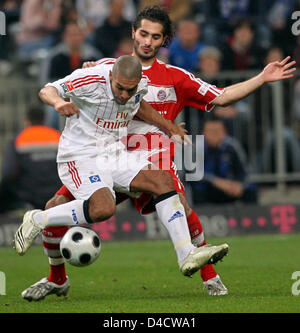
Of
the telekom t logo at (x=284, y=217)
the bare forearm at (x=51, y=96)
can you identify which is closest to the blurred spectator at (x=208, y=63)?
the telekom t logo at (x=284, y=217)

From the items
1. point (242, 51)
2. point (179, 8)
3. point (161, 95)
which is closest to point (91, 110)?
point (161, 95)

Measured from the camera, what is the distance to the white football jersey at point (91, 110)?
24.2 ft

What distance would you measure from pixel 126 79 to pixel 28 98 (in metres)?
8.22

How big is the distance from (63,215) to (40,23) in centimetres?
997

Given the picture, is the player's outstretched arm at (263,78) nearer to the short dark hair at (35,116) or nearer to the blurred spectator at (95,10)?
the short dark hair at (35,116)

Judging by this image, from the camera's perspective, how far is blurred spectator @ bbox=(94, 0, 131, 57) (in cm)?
1617

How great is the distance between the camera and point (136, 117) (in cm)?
789

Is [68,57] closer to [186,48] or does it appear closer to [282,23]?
[186,48]

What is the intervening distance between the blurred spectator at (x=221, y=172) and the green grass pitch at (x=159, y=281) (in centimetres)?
89

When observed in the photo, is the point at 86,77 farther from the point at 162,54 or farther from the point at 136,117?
the point at 162,54

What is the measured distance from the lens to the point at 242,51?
15.4 m
